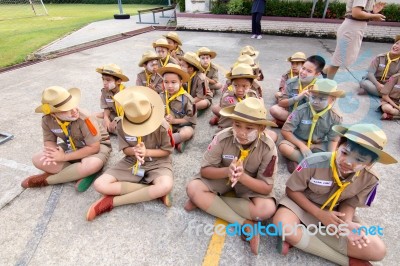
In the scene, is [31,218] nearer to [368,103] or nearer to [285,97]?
[285,97]

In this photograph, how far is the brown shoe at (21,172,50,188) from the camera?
2.92 m

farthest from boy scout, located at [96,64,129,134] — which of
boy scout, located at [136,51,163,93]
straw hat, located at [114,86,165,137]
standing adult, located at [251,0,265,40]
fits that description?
standing adult, located at [251,0,265,40]

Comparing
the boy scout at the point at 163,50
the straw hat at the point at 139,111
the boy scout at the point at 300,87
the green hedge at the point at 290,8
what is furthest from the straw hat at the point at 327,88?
the green hedge at the point at 290,8

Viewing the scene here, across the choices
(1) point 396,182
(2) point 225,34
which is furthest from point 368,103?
(2) point 225,34

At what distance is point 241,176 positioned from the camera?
2.34m

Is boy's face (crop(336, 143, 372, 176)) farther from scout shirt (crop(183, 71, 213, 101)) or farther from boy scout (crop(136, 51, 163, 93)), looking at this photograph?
boy scout (crop(136, 51, 163, 93))

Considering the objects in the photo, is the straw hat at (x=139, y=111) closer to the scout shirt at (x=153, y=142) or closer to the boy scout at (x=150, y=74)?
the scout shirt at (x=153, y=142)

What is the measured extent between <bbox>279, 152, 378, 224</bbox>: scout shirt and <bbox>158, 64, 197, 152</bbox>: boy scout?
1747mm

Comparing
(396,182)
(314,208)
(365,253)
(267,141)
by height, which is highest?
(267,141)

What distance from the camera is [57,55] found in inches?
323

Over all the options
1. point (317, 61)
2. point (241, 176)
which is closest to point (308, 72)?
point (317, 61)

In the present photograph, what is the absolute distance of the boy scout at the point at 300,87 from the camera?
12.3 ft

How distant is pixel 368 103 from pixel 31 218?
565cm

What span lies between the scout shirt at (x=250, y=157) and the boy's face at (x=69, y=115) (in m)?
1.46
